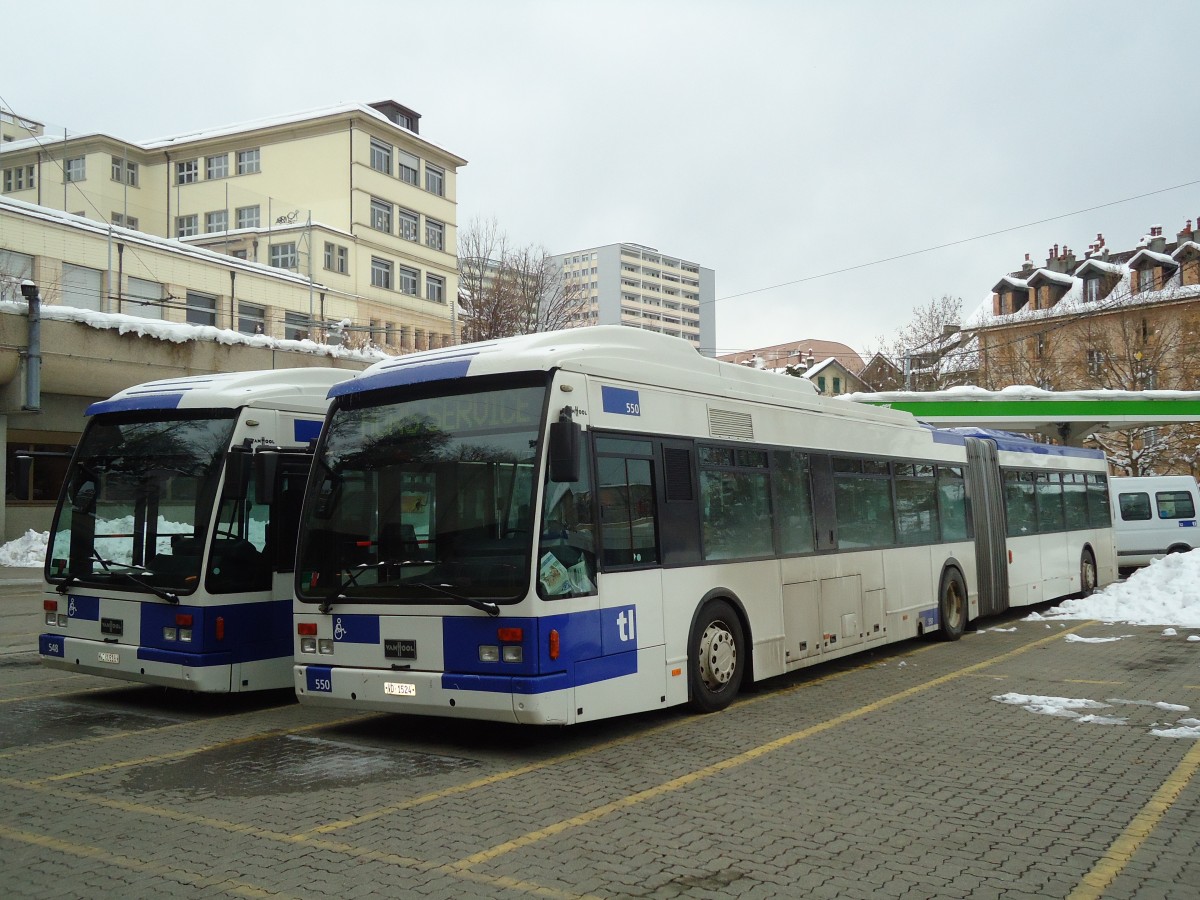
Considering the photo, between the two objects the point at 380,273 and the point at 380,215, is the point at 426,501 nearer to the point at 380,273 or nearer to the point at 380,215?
the point at 380,273

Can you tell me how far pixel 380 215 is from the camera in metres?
52.8

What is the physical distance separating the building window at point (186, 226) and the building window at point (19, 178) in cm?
757

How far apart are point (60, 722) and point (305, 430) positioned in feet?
10.8

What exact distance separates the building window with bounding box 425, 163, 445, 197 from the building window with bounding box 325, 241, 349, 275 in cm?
923

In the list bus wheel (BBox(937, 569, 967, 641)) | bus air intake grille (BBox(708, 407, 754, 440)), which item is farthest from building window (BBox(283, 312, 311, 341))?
bus air intake grille (BBox(708, 407, 754, 440))

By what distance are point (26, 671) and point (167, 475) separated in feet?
14.5

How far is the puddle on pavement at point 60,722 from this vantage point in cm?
870

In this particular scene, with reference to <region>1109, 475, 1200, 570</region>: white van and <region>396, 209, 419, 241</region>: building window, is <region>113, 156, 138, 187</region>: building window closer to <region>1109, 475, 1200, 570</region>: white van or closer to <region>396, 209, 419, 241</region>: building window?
<region>396, 209, 419, 241</region>: building window

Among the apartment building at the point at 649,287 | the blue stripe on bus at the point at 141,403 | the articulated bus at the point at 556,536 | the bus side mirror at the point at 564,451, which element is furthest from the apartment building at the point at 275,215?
the apartment building at the point at 649,287

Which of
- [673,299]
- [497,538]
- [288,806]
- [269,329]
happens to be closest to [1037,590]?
[497,538]

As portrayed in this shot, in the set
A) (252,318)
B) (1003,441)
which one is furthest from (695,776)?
(252,318)

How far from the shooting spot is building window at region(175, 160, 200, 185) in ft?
167

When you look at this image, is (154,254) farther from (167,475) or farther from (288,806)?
(288,806)

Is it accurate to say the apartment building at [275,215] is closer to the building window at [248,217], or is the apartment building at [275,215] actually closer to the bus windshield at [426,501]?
the building window at [248,217]
